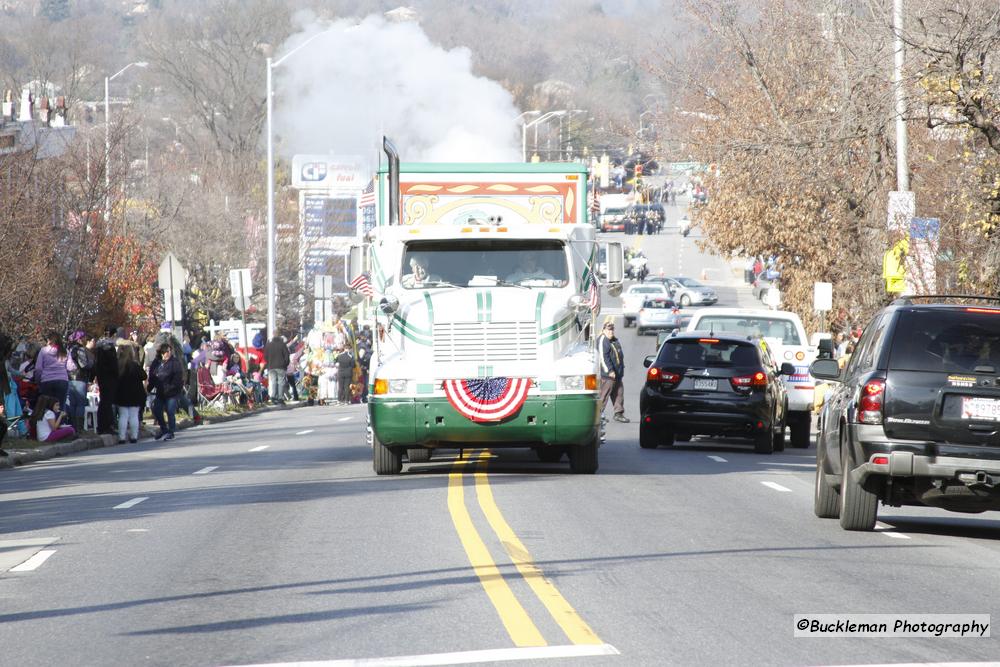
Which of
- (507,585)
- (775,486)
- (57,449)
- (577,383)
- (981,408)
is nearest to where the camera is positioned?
(507,585)

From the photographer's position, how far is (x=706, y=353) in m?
24.0

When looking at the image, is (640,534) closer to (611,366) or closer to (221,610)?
(221,610)

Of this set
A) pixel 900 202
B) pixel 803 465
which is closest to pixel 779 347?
pixel 900 202

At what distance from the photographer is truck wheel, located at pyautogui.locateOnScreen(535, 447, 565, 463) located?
2036cm

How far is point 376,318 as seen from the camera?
1859cm

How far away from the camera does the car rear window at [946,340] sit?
13.0 metres

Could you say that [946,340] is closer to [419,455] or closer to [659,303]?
[419,455]

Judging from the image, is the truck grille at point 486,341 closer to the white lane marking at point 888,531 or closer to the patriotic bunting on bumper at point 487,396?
the patriotic bunting on bumper at point 487,396

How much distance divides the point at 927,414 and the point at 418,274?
287 inches

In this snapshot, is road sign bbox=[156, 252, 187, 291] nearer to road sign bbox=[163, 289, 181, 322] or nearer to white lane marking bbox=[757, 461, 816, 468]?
road sign bbox=[163, 289, 181, 322]

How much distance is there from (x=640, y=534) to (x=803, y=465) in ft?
31.7

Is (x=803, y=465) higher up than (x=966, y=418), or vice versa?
(x=966, y=418)

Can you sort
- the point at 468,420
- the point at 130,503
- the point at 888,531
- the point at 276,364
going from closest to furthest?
the point at 888,531 < the point at 130,503 < the point at 468,420 < the point at 276,364

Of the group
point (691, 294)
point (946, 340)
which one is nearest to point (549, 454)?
point (946, 340)
